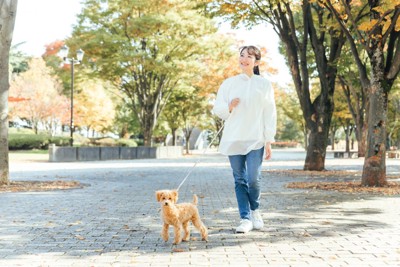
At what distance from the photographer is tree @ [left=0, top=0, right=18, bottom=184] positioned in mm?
10766

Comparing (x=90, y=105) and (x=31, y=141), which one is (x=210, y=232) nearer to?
(x=31, y=141)

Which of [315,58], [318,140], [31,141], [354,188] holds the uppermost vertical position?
[315,58]

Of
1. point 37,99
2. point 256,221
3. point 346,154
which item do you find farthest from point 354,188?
point 37,99

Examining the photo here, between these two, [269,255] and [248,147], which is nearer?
[269,255]

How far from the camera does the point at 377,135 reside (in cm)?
1025

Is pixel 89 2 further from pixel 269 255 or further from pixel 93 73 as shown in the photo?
pixel 269 255

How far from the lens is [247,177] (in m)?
5.23

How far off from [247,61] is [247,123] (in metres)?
0.64

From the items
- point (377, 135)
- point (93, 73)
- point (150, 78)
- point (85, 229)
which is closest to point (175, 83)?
point (150, 78)

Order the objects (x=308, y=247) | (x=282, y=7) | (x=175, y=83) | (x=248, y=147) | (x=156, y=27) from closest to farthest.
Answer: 1. (x=308, y=247)
2. (x=248, y=147)
3. (x=282, y=7)
4. (x=156, y=27)
5. (x=175, y=83)

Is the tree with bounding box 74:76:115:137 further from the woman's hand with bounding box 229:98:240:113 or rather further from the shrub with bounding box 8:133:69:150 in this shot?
the woman's hand with bounding box 229:98:240:113

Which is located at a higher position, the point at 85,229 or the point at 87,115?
the point at 87,115

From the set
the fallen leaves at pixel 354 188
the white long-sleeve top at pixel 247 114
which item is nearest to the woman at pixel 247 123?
the white long-sleeve top at pixel 247 114

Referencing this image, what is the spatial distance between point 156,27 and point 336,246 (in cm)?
1978
